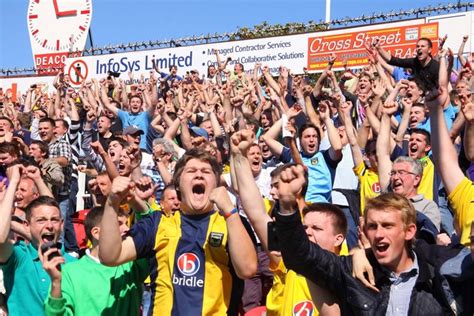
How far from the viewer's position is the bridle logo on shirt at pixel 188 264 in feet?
15.5

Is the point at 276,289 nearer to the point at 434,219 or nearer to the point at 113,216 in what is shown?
the point at 113,216

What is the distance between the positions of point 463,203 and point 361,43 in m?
12.3

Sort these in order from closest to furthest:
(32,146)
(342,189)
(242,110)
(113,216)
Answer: (113,216) < (342,189) < (32,146) < (242,110)

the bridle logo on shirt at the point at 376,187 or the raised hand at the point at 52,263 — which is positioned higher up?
the bridle logo on shirt at the point at 376,187

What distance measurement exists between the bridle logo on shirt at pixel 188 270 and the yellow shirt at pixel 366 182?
132 inches

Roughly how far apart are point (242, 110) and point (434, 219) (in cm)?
610

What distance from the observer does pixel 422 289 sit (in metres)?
3.74

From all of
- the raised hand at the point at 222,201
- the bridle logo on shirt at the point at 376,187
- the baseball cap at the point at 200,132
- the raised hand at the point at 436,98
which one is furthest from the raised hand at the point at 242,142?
the baseball cap at the point at 200,132

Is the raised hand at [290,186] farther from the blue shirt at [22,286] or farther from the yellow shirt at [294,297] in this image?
the blue shirt at [22,286]

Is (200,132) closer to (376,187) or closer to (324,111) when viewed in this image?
(324,111)

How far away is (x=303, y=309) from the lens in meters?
4.58

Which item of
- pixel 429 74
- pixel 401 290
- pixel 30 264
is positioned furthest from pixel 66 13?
pixel 401 290

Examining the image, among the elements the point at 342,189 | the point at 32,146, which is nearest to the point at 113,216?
the point at 342,189

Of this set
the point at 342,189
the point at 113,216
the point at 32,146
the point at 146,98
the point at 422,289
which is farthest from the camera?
the point at 146,98
